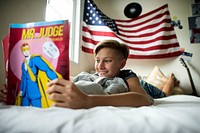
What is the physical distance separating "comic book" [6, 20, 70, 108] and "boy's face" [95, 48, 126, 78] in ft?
1.25

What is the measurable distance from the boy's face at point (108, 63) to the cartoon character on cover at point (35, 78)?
0.38m

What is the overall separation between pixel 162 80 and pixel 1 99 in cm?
172

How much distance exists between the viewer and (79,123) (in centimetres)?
31

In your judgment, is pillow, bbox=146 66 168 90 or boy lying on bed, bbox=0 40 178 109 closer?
boy lying on bed, bbox=0 40 178 109

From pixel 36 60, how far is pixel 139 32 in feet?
6.50

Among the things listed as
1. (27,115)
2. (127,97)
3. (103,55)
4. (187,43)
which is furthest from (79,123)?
(187,43)

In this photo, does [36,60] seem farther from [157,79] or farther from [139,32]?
[139,32]

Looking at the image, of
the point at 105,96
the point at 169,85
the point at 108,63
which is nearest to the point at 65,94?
the point at 105,96

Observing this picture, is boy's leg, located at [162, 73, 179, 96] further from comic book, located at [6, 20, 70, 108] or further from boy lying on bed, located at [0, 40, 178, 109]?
comic book, located at [6, 20, 70, 108]

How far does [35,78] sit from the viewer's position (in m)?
0.44

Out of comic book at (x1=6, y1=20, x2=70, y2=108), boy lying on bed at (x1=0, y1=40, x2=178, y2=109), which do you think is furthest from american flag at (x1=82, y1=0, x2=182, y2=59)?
comic book at (x1=6, y1=20, x2=70, y2=108)

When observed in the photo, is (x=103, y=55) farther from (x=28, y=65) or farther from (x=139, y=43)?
(x=139, y=43)

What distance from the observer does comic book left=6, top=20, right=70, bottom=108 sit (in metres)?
0.42

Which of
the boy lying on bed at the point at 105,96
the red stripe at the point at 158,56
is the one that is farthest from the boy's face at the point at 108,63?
the red stripe at the point at 158,56
